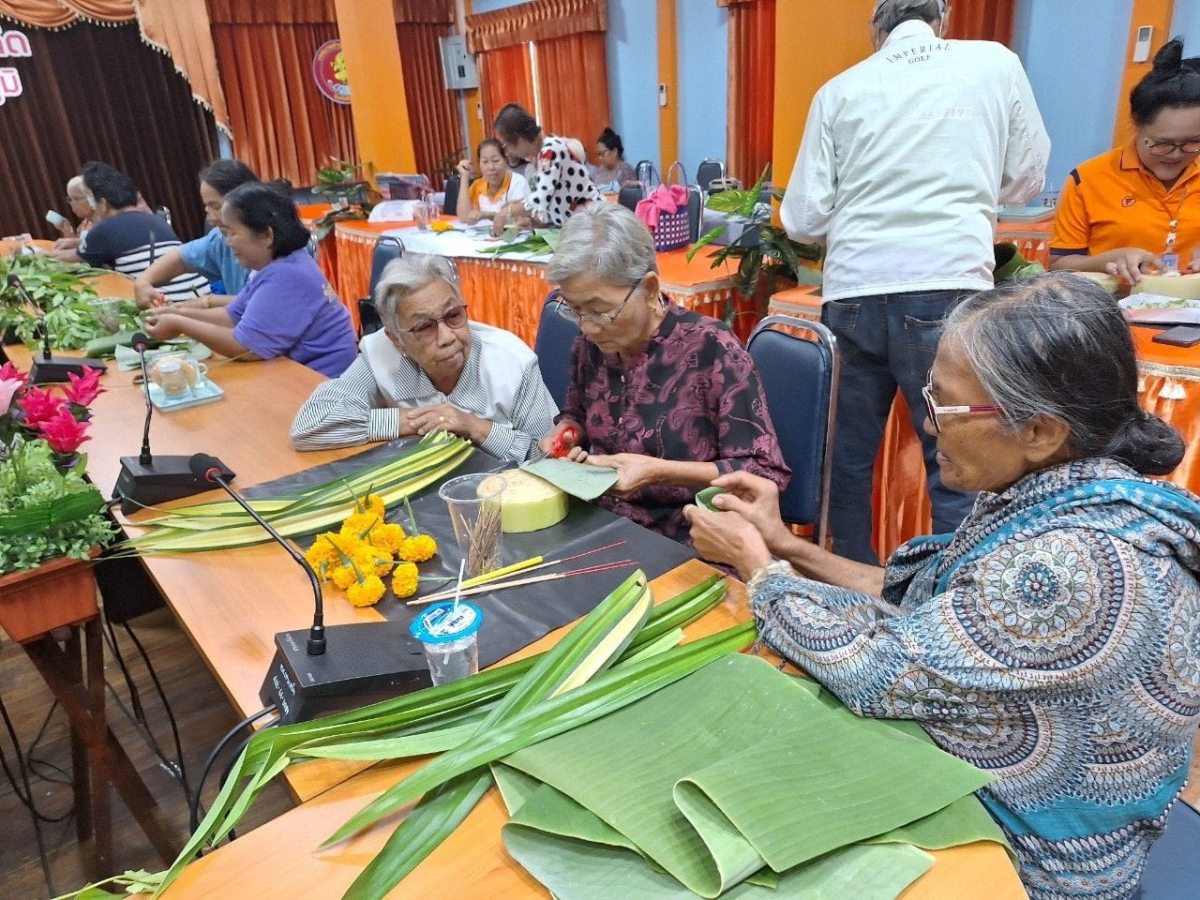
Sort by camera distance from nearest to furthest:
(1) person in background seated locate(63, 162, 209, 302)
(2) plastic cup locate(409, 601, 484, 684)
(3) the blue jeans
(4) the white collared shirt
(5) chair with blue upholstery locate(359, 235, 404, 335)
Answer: (2) plastic cup locate(409, 601, 484, 684) → (4) the white collared shirt → (3) the blue jeans → (5) chair with blue upholstery locate(359, 235, 404, 335) → (1) person in background seated locate(63, 162, 209, 302)

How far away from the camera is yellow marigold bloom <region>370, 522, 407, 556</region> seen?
1.36 metres

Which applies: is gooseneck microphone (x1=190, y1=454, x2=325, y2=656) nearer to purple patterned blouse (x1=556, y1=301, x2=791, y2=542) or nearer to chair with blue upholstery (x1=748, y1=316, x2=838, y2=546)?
purple patterned blouse (x1=556, y1=301, x2=791, y2=542)

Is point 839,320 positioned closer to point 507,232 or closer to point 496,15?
point 507,232

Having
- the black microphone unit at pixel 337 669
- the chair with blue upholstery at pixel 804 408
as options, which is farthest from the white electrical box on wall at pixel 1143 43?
the black microphone unit at pixel 337 669

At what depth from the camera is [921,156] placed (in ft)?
7.30

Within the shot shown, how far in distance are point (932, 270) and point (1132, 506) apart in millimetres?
1621

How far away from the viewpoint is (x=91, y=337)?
3133mm

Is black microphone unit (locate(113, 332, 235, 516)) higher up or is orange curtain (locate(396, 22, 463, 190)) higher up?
orange curtain (locate(396, 22, 463, 190))

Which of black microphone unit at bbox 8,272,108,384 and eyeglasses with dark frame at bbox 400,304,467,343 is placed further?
black microphone unit at bbox 8,272,108,384

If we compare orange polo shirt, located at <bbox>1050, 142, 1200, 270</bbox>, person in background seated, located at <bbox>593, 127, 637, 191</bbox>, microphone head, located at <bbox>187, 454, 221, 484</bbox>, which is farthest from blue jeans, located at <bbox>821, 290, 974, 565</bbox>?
person in background seated, located at <bbox>593, 127, 637, 191</bbox>

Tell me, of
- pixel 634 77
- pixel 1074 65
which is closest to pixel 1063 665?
pixel 1074 65

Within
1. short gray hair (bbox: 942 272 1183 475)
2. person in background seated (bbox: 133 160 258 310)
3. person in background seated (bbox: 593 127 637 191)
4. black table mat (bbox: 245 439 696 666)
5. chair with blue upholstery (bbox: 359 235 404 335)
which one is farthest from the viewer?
person in background seated (bbox: 593 127 637 191)

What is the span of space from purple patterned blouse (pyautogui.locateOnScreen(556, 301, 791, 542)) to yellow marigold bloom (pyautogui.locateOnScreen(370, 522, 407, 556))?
52cm

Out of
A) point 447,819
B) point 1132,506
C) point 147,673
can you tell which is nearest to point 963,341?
point 1132,506
